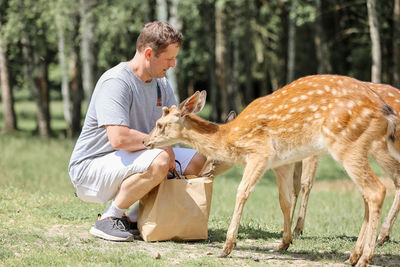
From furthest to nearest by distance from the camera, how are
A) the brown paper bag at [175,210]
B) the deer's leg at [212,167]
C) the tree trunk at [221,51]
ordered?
the tree trunk at [221,51]
the deer's leg at [212,167]
the brown paper bag at [175,210]

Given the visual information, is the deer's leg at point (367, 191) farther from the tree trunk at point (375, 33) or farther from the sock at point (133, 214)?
the tree trunk at point (375, 33)

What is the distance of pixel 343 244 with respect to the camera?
5.70 m

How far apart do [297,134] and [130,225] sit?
1886 millimetres

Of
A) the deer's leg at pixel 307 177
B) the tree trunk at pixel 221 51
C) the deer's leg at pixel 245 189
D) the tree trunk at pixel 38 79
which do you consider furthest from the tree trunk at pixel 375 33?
the tree trunk at pixel 221 51

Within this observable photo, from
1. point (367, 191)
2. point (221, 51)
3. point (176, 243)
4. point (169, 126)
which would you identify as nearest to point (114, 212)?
point (176, 243)

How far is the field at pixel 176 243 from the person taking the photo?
15.6 feet

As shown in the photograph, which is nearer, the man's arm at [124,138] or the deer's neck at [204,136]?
the man's arm at [124,138]

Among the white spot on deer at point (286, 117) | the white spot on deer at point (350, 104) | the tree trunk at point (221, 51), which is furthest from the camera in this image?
the tree trunk at point (221, 51)

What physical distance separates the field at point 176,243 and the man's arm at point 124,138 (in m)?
0.84

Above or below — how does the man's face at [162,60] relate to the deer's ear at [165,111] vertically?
above

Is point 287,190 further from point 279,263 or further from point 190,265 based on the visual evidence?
point 190,265

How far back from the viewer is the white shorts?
5340 millimetres

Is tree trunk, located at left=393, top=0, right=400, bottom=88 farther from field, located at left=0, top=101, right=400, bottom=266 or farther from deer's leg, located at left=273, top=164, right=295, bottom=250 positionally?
deer's leg, located at left=273, top=164, right=295, bottom=250

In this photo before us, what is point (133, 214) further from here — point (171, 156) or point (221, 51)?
point (221, 51)
